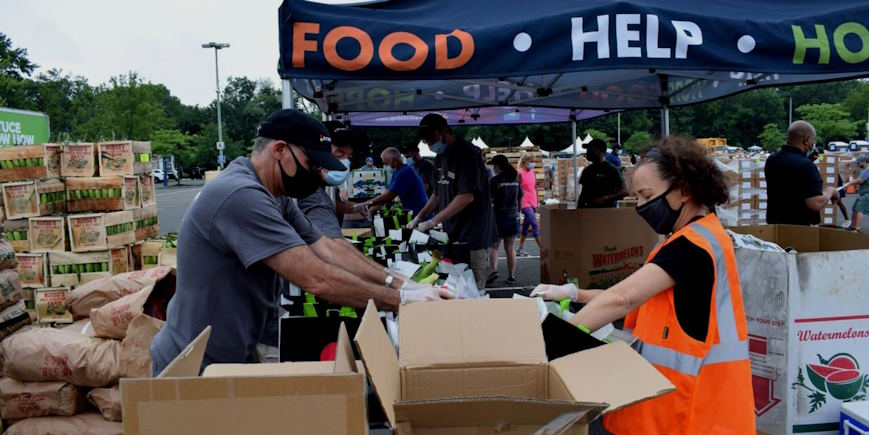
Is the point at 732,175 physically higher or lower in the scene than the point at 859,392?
higher

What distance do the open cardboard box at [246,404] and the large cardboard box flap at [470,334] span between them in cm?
56

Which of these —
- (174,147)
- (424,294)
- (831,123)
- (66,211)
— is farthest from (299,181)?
(831,123)

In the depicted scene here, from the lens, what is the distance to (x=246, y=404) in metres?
1.22

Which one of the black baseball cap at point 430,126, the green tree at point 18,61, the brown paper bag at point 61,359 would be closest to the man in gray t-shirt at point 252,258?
the brown paper bag at point 61,359

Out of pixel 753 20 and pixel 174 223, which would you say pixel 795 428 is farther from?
pixel 174 223

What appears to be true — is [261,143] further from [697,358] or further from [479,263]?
[479,263]

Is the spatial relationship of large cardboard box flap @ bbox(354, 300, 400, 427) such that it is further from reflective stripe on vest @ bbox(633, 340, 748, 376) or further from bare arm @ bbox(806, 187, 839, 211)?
bare arm @ bbox(806, 187, 839, 211)

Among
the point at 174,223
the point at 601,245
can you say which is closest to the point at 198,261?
the point at 601,245

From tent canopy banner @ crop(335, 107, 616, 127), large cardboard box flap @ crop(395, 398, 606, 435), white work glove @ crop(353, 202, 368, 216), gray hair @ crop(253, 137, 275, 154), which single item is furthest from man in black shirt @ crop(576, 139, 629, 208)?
large cardboard box flap @ crop(395, 398, 606, 435)

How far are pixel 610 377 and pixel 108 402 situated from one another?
371cm

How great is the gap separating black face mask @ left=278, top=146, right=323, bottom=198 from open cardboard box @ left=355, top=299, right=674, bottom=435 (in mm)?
739

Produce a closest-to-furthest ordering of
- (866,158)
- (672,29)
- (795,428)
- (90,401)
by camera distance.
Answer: (795,428)
(672,29)
(90,401)
(866,158)

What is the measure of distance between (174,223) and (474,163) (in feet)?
50.0

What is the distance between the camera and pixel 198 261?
215 centimetres
